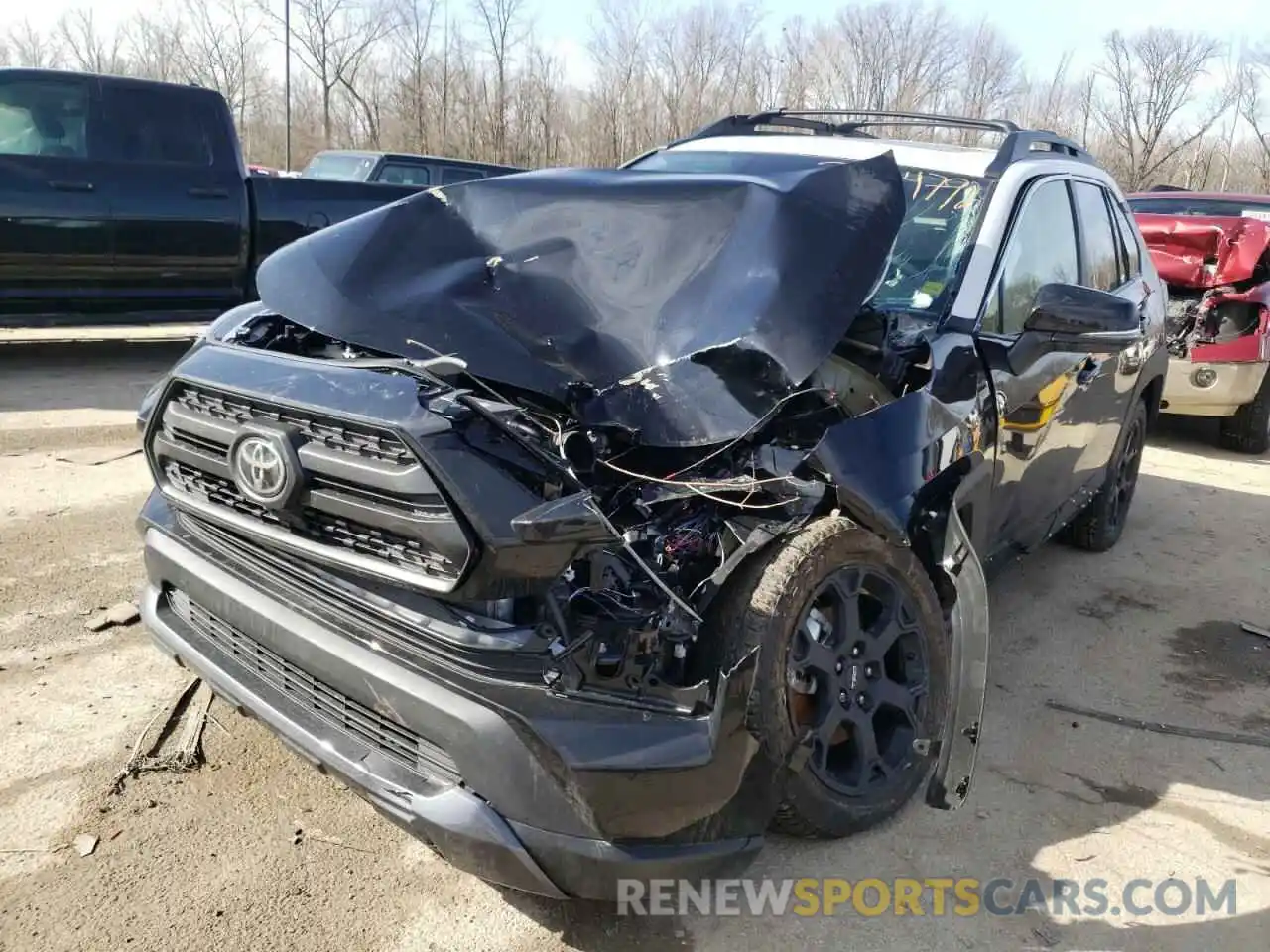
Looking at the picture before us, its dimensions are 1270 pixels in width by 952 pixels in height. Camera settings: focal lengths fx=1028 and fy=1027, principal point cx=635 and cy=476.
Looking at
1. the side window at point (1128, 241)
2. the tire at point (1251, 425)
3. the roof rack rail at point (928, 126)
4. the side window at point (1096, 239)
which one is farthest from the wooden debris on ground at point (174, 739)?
the tire at point (1251, 425)

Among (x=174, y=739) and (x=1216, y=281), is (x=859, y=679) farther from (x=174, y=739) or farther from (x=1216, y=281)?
(x=1216, y=281)

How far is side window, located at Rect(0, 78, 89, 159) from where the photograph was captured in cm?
738

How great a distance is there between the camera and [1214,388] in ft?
25.4

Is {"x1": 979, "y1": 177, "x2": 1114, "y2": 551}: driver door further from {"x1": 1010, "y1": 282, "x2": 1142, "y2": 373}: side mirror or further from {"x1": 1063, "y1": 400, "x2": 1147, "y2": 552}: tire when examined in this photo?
{"x1": 1063, "y1": 400, "x2": 1147, "y2": 552}: tire

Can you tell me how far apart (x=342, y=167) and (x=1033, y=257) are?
11.4m

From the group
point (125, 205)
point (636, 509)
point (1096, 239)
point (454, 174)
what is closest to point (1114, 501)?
point (1096, 239)

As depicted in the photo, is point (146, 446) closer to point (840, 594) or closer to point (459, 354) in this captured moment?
point (459, 354)

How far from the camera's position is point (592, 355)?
2.64 meters

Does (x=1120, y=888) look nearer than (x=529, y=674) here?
No

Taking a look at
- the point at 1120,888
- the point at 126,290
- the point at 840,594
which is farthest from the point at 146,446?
the point at 126,290

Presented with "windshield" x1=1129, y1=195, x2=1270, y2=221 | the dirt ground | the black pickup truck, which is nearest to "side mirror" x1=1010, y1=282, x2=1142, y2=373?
the dirt ground

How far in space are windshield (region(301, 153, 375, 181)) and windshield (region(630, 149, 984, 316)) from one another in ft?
32.9

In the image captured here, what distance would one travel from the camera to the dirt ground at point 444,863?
2447mm

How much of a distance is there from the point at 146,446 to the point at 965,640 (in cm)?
230
